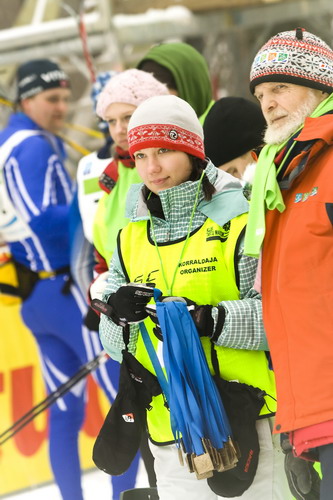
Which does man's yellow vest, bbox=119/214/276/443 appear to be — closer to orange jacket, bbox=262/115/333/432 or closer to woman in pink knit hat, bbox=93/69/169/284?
orange jacket, bbox=262/115/333/432

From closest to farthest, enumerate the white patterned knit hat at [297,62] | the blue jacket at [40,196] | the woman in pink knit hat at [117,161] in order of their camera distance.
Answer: the white patterned knit hat at [297,62] → the woman in pink knit hat at [117,161] → the blue jacket at [40,196]

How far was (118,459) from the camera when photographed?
283 centimetres

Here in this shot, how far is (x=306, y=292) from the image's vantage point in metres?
2.34

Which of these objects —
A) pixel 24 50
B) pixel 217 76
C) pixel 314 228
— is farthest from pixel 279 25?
pixel 314 228

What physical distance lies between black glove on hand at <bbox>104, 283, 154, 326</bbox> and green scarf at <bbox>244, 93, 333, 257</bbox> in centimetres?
35

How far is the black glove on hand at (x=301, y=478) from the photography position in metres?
2.63

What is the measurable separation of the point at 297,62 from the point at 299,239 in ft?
1.59

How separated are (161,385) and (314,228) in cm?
73

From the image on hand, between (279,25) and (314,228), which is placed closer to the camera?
(314,228)

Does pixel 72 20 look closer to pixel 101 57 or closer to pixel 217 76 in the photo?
pixel 101 57

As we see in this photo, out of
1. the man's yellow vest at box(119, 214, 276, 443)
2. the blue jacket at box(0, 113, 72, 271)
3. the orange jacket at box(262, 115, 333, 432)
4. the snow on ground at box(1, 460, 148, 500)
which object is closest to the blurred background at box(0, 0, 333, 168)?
the blue jacket at box(0, 113, 72, 271)

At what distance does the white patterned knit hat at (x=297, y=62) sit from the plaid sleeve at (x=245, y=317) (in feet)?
1.56

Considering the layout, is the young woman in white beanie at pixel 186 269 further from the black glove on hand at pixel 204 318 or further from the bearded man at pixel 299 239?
the bearded man at pixel 299 239

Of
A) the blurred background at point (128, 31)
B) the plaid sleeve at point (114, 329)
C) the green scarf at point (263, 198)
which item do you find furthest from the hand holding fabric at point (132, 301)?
the blurred background at point (128, 31)
